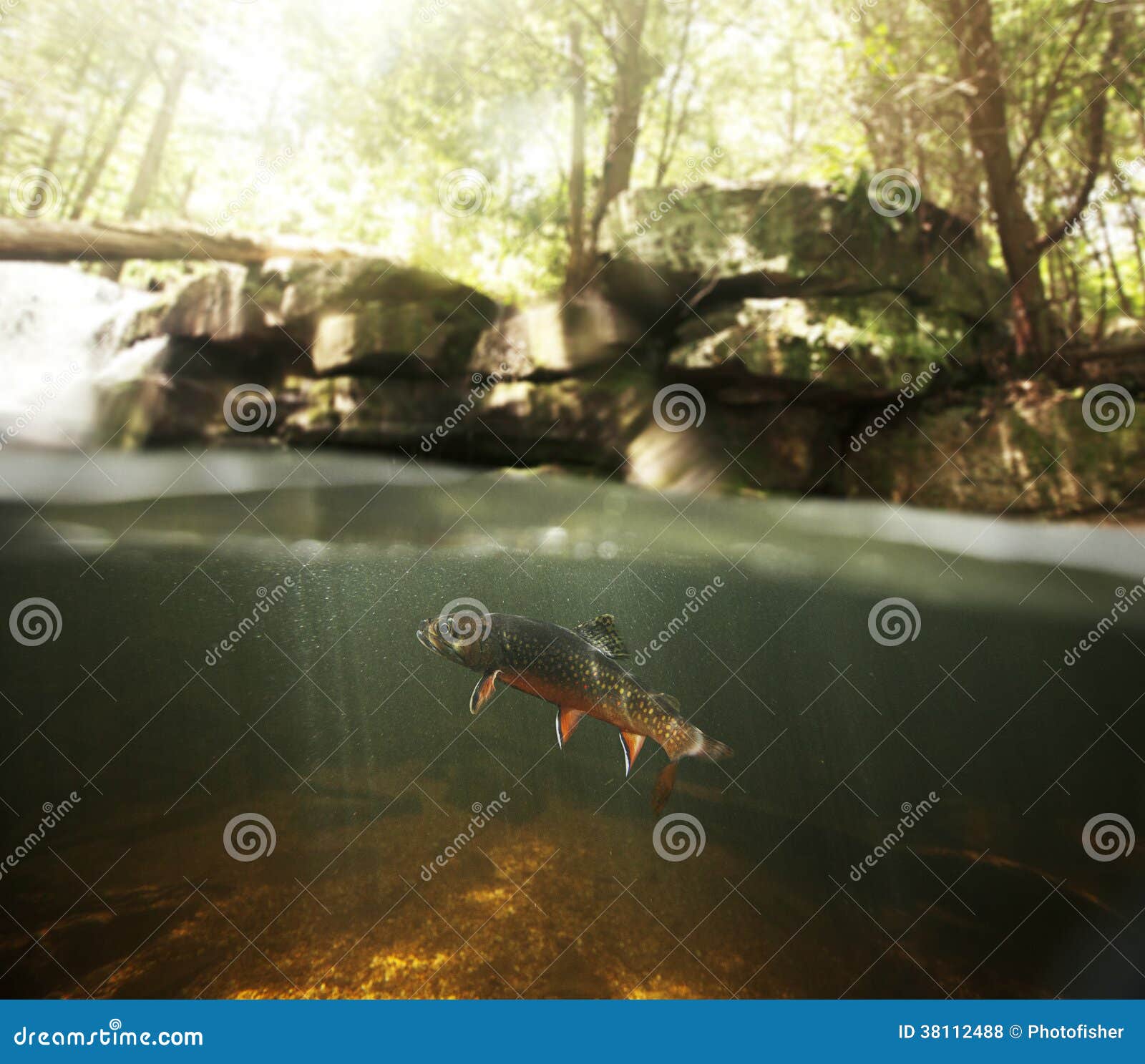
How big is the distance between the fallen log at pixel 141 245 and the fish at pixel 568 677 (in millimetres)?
13042

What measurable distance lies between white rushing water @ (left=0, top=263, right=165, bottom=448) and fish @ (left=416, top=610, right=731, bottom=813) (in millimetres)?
14436

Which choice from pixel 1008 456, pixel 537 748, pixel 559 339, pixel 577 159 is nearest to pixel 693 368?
pixel 559 339

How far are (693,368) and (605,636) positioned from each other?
987cm

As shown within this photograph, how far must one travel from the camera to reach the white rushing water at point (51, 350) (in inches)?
642

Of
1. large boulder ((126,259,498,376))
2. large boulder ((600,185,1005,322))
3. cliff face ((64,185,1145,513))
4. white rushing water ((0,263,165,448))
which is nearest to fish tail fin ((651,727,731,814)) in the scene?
cliff face ((64,185,1145,513))

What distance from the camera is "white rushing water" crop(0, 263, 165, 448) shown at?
16.3 meters

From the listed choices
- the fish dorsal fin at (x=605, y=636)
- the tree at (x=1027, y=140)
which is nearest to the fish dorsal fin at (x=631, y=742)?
the fish dorsal fin at (x=605, y=636)

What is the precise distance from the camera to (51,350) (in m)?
17.1

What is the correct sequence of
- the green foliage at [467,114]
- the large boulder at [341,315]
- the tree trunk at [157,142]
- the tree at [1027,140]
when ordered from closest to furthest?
the tree at [1027,140] → the large boulder at [341,315] → the green foliage at [467,114] → the tree trunk at [157,142]

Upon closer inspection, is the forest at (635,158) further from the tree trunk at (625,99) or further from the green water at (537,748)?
the green water at (537,748)

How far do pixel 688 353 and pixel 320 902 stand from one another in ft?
34.5

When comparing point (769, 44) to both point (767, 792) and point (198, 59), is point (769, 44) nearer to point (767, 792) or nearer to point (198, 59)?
point (198, 59)

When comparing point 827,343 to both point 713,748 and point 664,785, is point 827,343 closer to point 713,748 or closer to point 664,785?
point 713,748

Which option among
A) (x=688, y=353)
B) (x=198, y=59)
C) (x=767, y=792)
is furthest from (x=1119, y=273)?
(x=198, y=59)
